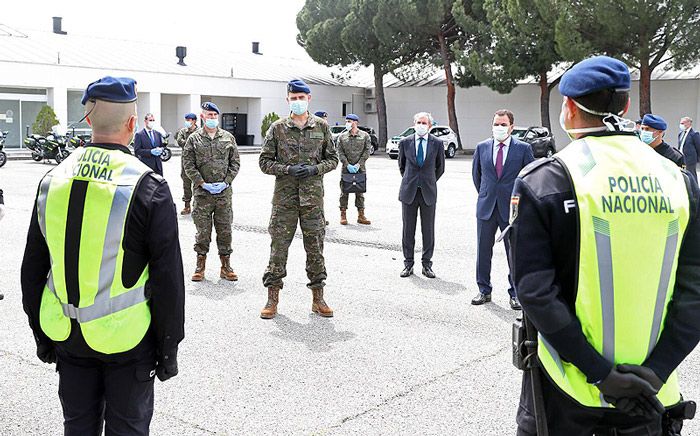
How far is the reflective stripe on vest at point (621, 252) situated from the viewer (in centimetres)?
234

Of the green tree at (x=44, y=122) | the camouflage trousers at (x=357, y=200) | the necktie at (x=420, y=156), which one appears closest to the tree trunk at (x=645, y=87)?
the camouflage trousers at (x=357, y=200)

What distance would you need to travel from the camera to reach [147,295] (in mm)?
2967

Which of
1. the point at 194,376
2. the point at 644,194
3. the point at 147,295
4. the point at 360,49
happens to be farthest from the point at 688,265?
the point at 360,49

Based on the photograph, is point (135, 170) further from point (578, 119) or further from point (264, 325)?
point (264, 325)

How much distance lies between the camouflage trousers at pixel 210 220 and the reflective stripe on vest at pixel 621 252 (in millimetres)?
6552

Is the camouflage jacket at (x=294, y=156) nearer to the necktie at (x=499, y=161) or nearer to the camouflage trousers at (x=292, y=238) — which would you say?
the camouflage trousers at (x=292, y=238)

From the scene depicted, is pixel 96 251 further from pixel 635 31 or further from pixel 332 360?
pixel 635 31

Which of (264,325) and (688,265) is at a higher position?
(688,265)

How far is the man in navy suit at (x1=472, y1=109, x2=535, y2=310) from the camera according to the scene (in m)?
7.55

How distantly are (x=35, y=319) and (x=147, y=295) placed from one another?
504 mm

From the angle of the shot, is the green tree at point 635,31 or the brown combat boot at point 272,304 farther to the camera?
the green tree at point 635,31

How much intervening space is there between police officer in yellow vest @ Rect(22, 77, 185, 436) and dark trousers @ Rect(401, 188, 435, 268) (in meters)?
6.09

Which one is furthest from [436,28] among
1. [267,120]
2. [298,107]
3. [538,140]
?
[298,107]

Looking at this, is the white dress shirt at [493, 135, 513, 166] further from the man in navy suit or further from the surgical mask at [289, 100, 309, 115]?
the surgical mask at [289, 100, 309, 115]
